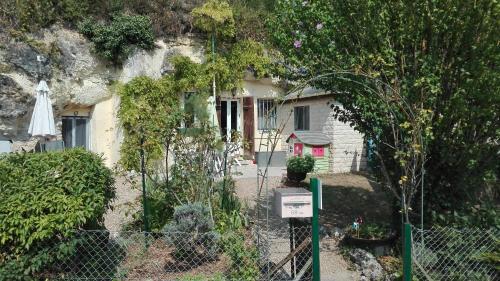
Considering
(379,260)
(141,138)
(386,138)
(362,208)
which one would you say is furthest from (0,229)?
(362,208)

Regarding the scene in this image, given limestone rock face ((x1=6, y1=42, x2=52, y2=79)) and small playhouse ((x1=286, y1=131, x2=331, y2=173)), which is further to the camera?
small playhouse ((x1=286, y1=131, x2=331, y2=173))

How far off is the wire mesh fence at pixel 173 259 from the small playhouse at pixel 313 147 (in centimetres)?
709

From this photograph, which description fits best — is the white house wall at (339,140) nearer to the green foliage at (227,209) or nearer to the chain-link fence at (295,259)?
the green foliage at (227,209)

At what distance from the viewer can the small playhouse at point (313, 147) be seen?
12.7m

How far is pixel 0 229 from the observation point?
4.30 m

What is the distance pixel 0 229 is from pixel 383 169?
16.4 feet

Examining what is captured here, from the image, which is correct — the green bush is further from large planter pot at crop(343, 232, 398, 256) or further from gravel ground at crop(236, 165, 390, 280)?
large planter pot at crop(343, 232, 398, 256)

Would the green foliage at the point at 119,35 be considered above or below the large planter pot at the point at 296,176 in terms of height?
above

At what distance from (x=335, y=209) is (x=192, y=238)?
4192 millimetres

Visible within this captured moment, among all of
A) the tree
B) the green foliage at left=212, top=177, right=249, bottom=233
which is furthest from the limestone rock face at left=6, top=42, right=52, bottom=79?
the tree

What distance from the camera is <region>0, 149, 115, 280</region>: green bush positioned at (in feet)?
14.1

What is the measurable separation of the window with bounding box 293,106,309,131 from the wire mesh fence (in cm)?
938

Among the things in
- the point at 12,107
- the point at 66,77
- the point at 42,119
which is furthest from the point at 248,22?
the point at 42,119

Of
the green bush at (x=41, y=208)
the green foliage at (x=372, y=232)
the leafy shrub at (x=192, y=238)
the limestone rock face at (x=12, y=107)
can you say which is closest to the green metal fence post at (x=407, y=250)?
the green foliage at (x=372, y=232)
